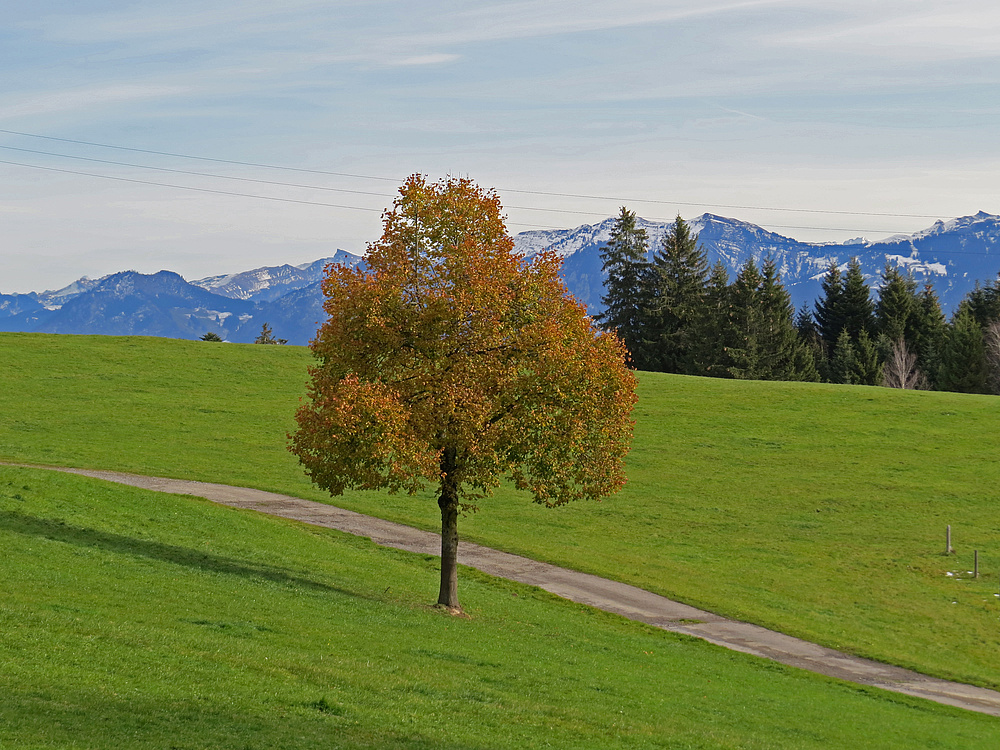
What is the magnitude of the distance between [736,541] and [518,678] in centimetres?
2699

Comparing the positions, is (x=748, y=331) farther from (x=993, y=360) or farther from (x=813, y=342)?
(x=993, y=360)

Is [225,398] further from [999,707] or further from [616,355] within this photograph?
[999,707]

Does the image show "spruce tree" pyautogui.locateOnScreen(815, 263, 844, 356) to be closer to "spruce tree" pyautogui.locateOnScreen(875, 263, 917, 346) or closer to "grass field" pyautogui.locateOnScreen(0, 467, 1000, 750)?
"spruce tree" pyautogui.locateOnScreen(875, 263, 917, 346)

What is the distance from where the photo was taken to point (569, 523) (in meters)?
47.7

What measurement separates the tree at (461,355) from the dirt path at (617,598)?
742 centimetres

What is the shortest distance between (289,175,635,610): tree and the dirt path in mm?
7425

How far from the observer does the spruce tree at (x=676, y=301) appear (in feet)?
354

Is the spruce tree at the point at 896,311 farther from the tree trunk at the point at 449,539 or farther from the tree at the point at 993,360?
the tree trunk at the point at 449,539

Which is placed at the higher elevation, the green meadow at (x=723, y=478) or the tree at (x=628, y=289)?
the tree at (x=628, y=289)

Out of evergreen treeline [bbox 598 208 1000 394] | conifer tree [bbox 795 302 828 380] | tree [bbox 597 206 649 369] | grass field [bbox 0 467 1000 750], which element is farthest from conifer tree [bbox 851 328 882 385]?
grass field [bbox 0 467 1000 750]

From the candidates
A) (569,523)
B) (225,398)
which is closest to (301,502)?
(569,523)

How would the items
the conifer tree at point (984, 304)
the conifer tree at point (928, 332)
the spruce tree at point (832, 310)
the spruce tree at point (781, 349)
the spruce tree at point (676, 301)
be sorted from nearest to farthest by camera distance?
the spruce tree at point (781, 349) < the spruce tree at point (676, 301) < the conifer tree at point (928, 332) < the conifer tree at point (984, 304) < the spruce tree at point (832, 310)

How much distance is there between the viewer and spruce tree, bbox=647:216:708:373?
354 ft

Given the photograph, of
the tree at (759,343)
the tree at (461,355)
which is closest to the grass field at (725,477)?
the tree at (461,355)
